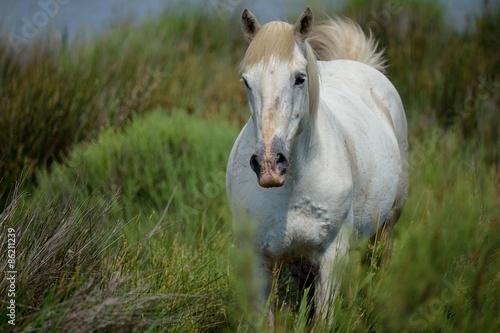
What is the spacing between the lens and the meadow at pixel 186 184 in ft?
9.40

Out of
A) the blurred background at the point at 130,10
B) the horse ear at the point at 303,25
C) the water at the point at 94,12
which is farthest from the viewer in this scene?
the blurred background at the point at 130,10

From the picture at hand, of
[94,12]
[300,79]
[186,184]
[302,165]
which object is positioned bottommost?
[186,184]

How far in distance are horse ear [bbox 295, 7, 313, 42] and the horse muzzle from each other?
0.52 m

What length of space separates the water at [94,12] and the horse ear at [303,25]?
1596 millimetres

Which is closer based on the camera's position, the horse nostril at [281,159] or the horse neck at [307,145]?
the horse nostril at [281,159]

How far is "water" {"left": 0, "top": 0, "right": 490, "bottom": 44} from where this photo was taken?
8414 mm

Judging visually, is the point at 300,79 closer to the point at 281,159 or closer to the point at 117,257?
the point at 281,159

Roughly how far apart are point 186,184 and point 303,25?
2.36 meters

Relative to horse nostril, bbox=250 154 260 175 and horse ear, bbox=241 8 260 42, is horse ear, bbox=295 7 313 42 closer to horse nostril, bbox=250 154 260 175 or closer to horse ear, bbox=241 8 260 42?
horse ear, bbox=241 8 260 42

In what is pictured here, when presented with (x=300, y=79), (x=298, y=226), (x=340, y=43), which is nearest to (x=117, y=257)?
(x=298, y=226)

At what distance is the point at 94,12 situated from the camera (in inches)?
555

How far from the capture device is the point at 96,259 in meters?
3.34

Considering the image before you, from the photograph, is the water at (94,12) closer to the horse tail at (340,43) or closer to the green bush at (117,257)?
the horse tail at (340,43)

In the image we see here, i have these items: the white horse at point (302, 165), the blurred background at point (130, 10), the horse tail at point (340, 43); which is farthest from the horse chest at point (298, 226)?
the blurred background at point (130, 10)
